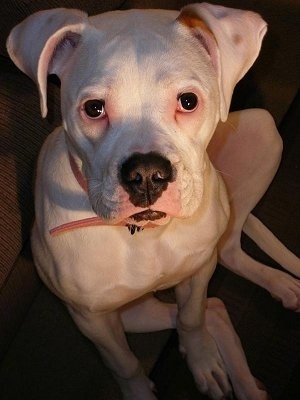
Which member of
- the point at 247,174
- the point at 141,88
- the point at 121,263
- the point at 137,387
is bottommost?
the point at 137,387

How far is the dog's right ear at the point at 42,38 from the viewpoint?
51.1 inches

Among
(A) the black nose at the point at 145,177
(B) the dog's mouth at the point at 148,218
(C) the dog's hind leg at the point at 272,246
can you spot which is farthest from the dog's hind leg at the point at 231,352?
(A) the black nose at the point at 145,177

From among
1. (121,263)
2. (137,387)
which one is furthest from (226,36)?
(137,387)

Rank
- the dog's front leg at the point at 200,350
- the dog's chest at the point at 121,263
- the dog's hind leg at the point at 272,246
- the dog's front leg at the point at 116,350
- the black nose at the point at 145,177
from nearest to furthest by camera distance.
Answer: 1. the black nose at the point at 145,177
2. the dog's chest at the point at 121,263
3. the dog's front leg at the point at 116,350
4. the dog's front leg at the point at 200,350
5. the dog's hind leg at the point at 272,246

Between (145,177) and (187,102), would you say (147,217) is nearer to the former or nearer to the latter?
(145,177)

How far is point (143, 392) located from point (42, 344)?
421mm

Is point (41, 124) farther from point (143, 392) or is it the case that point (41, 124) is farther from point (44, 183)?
point (143, 392)

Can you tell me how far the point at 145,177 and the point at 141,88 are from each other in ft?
0.61

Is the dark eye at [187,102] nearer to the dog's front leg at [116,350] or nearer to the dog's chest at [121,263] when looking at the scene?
the dog's chest at [121,263]

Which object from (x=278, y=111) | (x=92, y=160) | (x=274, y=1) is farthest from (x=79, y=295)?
(x=274, y=1)

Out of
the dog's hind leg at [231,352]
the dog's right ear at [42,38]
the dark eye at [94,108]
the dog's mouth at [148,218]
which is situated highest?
the dog's right ear at [42,38]

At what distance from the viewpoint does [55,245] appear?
1555 mm

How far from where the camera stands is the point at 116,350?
180cm

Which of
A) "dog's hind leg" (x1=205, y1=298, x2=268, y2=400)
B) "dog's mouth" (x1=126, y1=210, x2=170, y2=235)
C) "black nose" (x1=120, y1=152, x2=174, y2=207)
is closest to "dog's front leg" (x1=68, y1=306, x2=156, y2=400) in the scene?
"dog's hind leg" (x1=205, y1=298, x2=268, y2=400)
